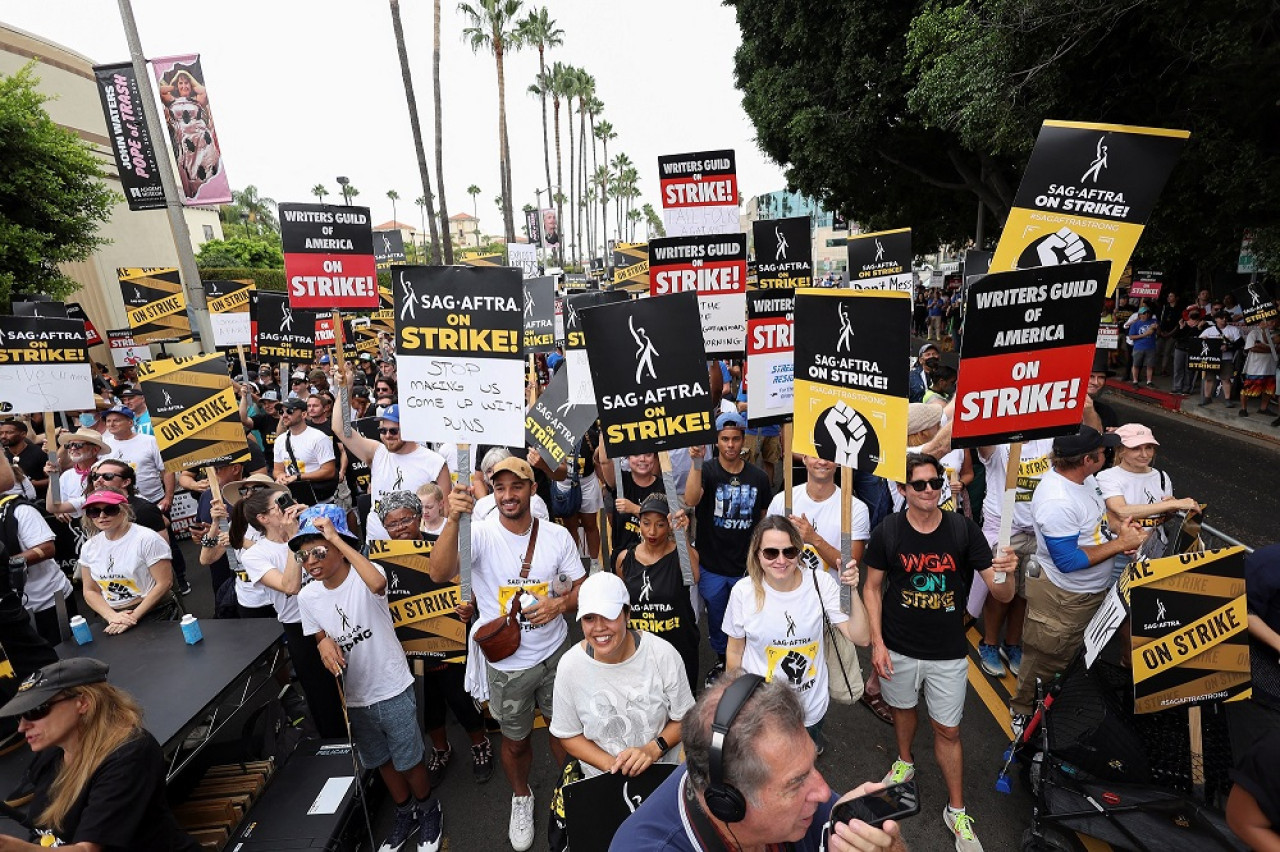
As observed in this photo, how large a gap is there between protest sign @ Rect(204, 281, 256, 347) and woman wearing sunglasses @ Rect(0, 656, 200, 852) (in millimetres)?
10199

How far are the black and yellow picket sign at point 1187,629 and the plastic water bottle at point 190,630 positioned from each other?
18.0ft

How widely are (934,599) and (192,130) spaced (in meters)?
15.2

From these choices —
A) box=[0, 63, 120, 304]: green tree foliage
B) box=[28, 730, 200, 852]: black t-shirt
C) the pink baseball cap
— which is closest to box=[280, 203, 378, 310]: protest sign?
box=[28, 730, 200, 852]: black t-shirt

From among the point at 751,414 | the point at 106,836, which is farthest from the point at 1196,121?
the point at 106,836

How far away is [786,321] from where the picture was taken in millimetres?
5270

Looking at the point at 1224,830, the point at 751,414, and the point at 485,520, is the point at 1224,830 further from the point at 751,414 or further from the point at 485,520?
the point at 485,520

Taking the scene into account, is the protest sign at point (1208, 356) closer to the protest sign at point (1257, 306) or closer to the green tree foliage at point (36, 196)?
the protest sign at point (1257, 306)

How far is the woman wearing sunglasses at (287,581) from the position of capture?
165 inches

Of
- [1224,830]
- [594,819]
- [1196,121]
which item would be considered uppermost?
[1196,121]

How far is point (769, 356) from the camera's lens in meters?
5.21

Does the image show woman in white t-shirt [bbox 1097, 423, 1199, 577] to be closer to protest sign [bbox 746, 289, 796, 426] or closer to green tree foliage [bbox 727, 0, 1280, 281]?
protest sign [bbox 746, 289, 796, 426]

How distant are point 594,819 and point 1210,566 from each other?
10.6ft

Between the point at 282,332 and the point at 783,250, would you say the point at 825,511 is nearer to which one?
the point at 783,250

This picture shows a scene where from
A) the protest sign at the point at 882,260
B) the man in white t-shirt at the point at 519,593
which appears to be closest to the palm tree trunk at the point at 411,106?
the protest sign at the point at 882,260
